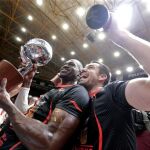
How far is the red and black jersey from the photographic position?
3.95 ft

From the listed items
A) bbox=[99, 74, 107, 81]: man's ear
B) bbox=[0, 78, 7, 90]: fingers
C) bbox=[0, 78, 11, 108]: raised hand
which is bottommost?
bbox=[99, 74, 107, 81]: man's ear

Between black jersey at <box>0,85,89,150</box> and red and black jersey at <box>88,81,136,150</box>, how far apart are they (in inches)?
9.0

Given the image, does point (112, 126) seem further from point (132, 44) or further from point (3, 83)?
point (3, 83)

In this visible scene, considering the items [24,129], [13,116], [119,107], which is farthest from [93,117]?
[13,116]

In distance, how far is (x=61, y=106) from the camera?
60.0 inches

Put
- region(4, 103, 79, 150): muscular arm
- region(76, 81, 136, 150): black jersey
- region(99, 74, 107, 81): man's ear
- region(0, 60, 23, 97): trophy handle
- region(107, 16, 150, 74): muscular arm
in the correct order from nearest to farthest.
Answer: region(107, 16, 150, 74): muscular arm → region(76, 81, 136, 150): black jersey → region(4, 103, 79, 150): muscular arm → region(0, 60, 23, 97): trophy handle → region(99, 74, 107, 81): man's ear

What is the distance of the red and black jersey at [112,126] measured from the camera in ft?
3.95

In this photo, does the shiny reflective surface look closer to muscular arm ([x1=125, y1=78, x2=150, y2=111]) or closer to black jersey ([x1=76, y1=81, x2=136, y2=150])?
black jersey ([x1=76, y1=81, x2=136, y2=150])

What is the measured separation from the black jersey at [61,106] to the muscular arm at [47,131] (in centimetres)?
6

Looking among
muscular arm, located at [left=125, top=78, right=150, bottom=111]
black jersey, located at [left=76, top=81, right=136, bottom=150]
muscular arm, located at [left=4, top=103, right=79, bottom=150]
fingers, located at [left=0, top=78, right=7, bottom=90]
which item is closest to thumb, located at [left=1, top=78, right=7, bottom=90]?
fingers, located at [left=0, top=78, right=7, bottom=90]

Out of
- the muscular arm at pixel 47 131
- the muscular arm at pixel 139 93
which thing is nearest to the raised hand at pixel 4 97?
the muscular arm at pixel 47 131

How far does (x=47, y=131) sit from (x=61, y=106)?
197 millimetres

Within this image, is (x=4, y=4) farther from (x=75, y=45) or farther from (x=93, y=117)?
(x=93, y=117)

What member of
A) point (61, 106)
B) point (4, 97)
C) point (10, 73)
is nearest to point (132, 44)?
point (61, 106)
